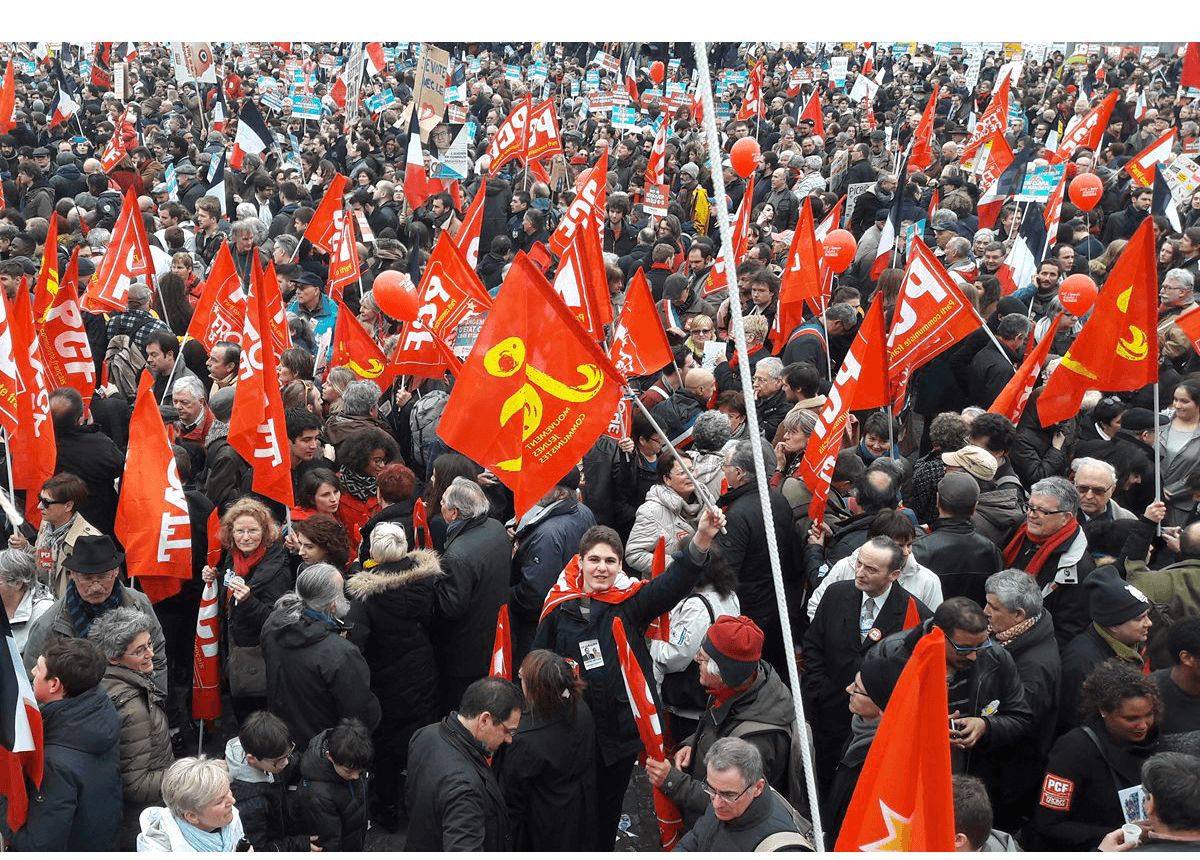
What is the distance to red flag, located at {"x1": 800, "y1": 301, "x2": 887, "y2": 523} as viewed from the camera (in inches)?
232

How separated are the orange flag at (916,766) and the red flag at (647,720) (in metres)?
1.68

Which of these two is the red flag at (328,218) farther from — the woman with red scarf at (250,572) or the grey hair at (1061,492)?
the grey hair at (1061,492)

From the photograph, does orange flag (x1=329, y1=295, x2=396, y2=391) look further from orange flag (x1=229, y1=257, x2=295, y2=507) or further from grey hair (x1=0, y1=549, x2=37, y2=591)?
grey hair (x1=0, y1=549, x2=37, y2=591)

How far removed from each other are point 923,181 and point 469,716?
11.7 metres

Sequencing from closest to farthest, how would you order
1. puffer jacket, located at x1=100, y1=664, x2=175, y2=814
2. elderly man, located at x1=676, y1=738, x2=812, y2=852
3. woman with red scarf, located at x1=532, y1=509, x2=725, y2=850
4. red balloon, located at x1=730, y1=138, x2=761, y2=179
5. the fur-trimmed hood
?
elderly man, located at x1=676, y1=738, x2=812, y2=852
puffer jacket, located at x1=100, y1=664, x2=175, y2=814
woman with red scarf, located at x1=532, y1=509, x2=725, y2=850
the fur-trimmed hood
red balloon, located at x1=730, y1=138, x2=761, y2=179

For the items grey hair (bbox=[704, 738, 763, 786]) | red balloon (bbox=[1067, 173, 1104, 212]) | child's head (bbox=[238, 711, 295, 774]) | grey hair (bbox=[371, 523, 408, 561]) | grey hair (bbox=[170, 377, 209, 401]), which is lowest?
child's head (bbox=[238, 711, 295, 774])

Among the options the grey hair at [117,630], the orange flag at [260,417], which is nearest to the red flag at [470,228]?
the orange flag at [260,417]

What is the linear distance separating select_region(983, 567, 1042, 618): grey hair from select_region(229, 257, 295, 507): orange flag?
11.2 feet

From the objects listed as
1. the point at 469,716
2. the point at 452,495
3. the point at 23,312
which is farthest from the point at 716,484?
the point at 23,312

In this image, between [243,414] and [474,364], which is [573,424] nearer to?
[474,364]

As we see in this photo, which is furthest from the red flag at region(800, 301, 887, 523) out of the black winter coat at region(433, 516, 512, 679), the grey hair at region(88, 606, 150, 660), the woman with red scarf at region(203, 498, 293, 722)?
the grey hair at region(88, 606, 150, 660)

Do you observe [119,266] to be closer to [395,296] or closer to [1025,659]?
[395,296]

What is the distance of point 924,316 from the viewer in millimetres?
6887

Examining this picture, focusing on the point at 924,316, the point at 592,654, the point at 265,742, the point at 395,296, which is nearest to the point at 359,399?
the point at 395,296
